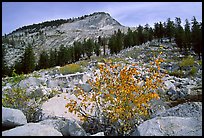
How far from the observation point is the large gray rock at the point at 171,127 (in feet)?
14.2

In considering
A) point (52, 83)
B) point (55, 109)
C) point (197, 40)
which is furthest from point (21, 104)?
point (197, 40)

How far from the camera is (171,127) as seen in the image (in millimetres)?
4445

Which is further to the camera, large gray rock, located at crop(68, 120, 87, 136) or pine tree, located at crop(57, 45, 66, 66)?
pine tree, located at crop(57, 45, 66, 66)

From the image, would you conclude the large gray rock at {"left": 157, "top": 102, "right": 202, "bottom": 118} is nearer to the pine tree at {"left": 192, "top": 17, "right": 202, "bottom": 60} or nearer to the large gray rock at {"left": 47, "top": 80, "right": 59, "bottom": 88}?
the large gray rock at {"left": 47, "top": 80, "right": 59, "bottom": 88}

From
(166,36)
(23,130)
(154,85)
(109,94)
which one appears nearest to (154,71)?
(154,85)

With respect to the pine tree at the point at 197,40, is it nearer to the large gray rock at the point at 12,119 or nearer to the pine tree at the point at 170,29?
the pine tree at the point at 170,29

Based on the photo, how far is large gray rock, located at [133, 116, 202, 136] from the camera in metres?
4.32

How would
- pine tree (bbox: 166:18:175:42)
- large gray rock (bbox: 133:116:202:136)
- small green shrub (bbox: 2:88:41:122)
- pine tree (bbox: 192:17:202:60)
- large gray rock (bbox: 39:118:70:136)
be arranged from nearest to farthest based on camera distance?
large gray rock (bbox: 133:116:202:136)
large gray rock (bbox: 39:118:70:136)
small green shrub (bbox: 2:88:41:122)
pine tree (bbox: 192:17:202:60)
pine tree (bbox: 166:18:175:42)

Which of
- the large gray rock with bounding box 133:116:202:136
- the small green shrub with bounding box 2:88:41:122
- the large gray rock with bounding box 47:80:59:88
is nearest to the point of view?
the large gray rock with bounding box 133:116:202:136

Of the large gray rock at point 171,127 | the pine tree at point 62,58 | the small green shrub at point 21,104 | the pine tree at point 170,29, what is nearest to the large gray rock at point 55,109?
the small green shrub at point 21,104

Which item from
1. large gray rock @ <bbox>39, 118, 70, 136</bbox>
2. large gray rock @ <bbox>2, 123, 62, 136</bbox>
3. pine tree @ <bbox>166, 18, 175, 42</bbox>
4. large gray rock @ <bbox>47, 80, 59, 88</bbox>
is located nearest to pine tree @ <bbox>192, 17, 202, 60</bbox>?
pine tree @ <bbox>166, 18, 175, 42</bbox>

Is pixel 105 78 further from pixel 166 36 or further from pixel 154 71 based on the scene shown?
pixel 166 36

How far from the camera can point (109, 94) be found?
532cm

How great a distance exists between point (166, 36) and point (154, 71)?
62.8 meters
